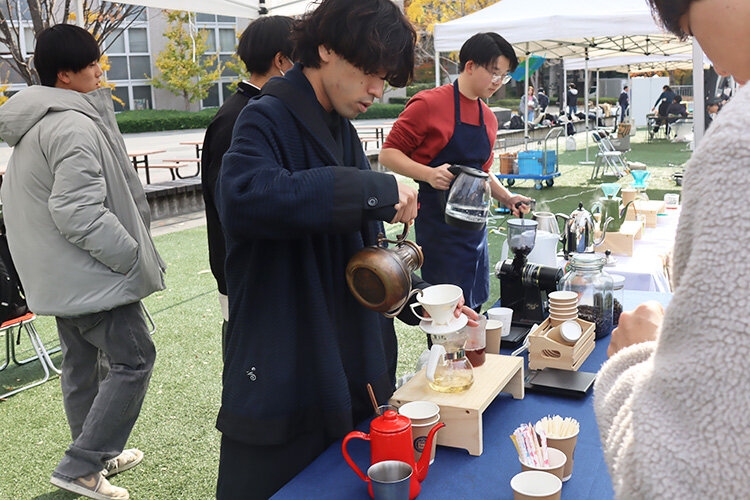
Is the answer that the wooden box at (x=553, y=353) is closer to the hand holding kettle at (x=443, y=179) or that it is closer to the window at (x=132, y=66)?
the hand holding kettle at (x=443, y=179)

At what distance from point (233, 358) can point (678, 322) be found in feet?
3.70

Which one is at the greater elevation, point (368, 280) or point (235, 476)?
point (368, 280)

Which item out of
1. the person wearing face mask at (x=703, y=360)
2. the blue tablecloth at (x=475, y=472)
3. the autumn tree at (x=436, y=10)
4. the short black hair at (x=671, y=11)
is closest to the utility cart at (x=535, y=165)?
the blue tablecloth at (x=475, y=472)

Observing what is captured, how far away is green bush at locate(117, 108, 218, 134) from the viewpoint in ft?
76.6

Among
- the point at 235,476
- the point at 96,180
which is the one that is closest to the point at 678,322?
the point at 235,476

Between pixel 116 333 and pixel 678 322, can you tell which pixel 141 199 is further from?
pixel 678 322

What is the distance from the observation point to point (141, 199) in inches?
120

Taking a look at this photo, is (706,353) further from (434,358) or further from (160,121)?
(160,121)

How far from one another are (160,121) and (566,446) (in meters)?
24.4

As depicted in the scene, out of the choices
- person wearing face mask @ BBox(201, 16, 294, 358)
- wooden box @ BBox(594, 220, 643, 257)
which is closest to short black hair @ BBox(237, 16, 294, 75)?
person wearing face mask @ BBox(201, 16, 294, 358)

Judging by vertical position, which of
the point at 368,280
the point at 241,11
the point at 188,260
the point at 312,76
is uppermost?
the point at 241,11

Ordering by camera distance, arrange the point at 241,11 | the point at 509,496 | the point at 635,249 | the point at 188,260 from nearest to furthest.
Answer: the point at 509,496 → the point at 635,249 → the point at 241,11 → the point at 188,260

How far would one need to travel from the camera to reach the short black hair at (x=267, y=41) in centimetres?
270

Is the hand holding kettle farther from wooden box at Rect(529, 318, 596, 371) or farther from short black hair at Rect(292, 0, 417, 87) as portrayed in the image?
short black hair at Rect(292, 0, 417, 87)
